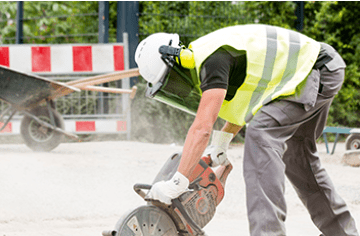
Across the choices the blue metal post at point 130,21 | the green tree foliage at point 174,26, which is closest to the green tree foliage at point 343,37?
the green tree foliage at point 174,26

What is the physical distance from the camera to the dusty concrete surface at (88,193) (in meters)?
3.25

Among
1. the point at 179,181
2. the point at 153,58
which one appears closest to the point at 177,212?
the point at 179,181

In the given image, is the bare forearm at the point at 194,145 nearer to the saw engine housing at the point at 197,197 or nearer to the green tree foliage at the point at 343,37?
the saw engine housing at the point at 197,197

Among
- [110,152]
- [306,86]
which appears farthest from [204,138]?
[110,152]

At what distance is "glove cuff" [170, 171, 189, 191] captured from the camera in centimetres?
206

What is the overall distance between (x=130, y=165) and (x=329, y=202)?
306 centimetres

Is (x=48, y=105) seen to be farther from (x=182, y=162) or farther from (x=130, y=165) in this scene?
(x=182, y=162)

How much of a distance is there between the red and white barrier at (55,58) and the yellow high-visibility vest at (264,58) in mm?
5227

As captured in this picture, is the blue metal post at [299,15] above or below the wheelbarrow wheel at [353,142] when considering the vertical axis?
above

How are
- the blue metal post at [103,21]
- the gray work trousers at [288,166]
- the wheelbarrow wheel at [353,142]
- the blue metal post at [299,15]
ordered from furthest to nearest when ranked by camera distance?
1. the blue metal post at [299,15]
2. the blue metal post at [103,21]
3. the wheelbarrow wheel at [353,142]
4. the gray work trousers at [288,166]

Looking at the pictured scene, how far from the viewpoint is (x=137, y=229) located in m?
2.22

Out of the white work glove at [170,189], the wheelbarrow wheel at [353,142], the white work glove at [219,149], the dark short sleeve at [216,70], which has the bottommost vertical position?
the wheelbarrow wheel at [353,142]

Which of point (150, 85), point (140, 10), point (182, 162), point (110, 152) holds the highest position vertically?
point (140, 10)

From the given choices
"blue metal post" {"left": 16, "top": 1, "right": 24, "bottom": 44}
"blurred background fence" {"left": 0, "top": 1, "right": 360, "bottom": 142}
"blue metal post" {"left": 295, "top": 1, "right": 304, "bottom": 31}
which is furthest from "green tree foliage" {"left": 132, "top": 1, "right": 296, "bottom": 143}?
"blue metal post" {"left": 16, "top": 1, "right": 24, "bottom": 44}
